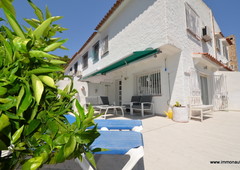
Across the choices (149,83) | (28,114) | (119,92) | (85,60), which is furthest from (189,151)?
(85,60)

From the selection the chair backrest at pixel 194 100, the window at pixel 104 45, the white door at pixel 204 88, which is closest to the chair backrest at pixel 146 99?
the chair backrest at pixel 194 100

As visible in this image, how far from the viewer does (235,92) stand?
31.2 feet

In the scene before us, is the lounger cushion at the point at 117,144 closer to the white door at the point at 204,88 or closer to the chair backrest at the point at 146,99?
the chair backrest at the point at 146,99

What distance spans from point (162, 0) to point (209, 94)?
8.04m

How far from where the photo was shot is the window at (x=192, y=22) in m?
7.62

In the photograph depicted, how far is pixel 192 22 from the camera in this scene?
7.93 meters

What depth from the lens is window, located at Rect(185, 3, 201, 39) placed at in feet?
25.0

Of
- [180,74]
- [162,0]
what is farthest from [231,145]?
[162,0]

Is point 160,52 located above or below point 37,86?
above

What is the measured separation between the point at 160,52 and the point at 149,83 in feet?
9.82

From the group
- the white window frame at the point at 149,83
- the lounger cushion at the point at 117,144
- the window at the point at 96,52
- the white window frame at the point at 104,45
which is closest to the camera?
the lounger cushion at the point at 117,144

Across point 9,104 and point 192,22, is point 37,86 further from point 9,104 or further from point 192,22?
point 192,22

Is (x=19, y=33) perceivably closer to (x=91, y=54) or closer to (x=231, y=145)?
(x=231, y=145)

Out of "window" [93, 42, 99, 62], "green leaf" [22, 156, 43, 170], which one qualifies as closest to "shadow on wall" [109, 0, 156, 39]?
"window" [93, 42, 99, 62]
